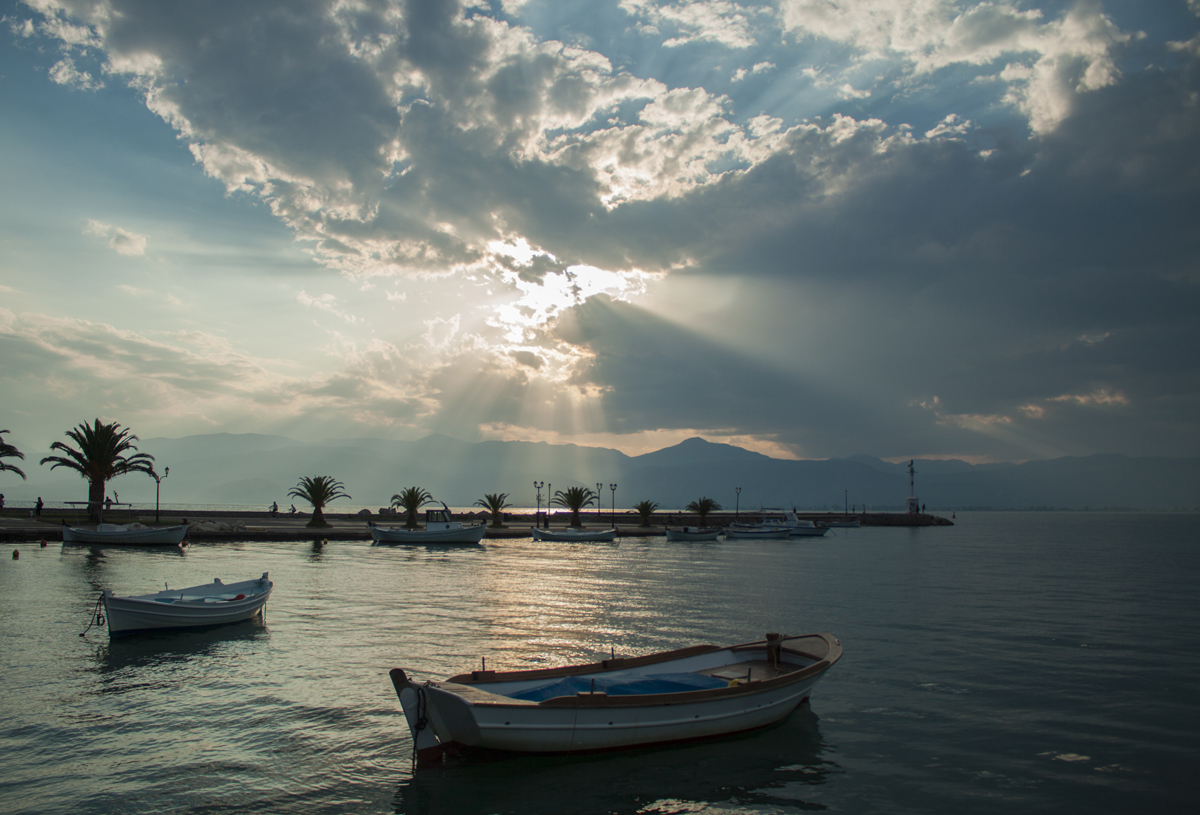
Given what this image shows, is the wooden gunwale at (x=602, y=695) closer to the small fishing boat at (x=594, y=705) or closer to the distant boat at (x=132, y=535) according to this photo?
the small fishing boat at (x=594, y=705)

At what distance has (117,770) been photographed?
9.70 metres

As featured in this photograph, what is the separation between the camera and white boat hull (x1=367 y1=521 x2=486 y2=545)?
61.6 metres

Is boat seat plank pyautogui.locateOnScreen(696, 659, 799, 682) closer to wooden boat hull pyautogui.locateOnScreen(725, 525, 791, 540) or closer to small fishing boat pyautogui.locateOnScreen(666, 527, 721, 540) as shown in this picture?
small fishing boat pyautogui.locateOnScreen(666, 527, 721, 540)

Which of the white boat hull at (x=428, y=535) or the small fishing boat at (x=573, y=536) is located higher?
the white boat hull at (x=428, y=535)

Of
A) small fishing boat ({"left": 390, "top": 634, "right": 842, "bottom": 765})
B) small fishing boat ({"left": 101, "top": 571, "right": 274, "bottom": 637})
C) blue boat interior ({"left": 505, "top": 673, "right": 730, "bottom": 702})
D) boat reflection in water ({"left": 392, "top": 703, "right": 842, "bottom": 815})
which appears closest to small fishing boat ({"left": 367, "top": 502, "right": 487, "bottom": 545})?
small fishing boat ({"left": 101, "top": 571, "right": 274, "bottom": 637})

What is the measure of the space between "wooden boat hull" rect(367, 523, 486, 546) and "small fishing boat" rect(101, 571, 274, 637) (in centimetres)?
4099

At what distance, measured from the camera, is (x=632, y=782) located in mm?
9758

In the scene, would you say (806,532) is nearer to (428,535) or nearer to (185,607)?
(428,535)

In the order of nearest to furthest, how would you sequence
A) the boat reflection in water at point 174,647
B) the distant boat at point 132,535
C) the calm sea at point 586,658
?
the calm sea at point 586,658 → the boat reflection in water at point 174,647 → the distant boat at point 132,535

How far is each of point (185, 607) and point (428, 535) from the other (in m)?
44.7

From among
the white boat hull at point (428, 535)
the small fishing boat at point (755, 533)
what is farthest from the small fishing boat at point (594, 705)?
the small fishing boat at point (755, 533)

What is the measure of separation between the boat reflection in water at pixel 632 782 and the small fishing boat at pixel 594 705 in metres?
0.33

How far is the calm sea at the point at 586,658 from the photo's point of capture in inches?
369

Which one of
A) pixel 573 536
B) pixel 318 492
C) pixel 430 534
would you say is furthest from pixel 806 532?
pixel 318 492
